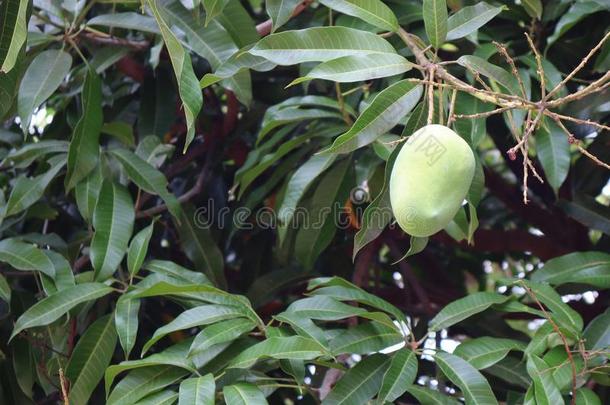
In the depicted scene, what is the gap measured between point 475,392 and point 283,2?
58cm

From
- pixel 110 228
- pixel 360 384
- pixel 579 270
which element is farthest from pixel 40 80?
pixel 579 270

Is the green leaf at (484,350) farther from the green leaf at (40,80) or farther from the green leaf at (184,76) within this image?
the green leaf at (40,80)

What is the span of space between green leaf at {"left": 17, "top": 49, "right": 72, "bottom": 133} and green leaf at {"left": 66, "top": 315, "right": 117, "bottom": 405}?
1.08 ft

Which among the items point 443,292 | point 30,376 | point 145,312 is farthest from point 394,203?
point 443,292

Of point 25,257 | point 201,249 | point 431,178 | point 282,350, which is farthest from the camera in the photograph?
point 201,249

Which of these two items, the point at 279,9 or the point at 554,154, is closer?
the point at 279,9

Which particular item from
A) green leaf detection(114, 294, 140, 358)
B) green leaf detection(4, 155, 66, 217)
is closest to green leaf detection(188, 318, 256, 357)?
green leaf detection(114, 294, 140, 358)

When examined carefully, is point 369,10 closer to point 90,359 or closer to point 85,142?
point 85,142

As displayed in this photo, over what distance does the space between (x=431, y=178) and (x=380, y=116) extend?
161mm

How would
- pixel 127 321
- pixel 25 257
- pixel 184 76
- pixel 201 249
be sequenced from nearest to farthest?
pixel 184 76
pixel 127 321
pixel 25 257
pixel 201 249

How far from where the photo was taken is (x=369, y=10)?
113 centimetres

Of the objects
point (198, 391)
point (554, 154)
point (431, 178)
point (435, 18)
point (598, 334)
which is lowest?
point (598, 334)

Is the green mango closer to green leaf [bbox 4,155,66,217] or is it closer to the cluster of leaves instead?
the cluster of leaves

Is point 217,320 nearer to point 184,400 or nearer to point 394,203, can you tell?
point 184,400
